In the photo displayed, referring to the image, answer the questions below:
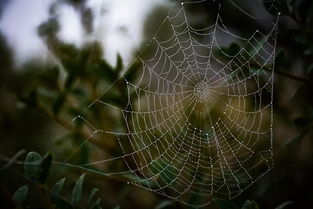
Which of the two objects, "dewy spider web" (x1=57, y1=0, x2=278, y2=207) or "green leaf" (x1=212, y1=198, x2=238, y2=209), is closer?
"green leaf" (x1=212, y1=198, x2=238, y2=209)

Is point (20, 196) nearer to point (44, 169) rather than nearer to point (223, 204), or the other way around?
point (44, 169)

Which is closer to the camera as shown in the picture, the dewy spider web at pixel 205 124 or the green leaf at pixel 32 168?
the green leaf at pixel 32 168

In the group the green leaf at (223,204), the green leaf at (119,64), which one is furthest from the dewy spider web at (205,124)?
the green leaf at (223,204)

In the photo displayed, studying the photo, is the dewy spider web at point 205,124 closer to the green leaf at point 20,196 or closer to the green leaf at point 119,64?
the green leaf at point 119,64

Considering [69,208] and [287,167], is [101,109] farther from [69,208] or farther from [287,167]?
[287,167]

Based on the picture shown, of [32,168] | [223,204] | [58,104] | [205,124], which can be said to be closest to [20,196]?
[32,168]

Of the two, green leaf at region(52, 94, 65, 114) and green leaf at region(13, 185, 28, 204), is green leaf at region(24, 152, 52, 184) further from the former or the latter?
green leaf at region(52, 94, 65, 114)

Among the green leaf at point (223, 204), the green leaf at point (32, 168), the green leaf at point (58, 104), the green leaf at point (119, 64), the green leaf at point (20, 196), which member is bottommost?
the green leaf at point (20, 196)

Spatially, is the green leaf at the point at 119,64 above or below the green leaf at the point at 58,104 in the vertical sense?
above

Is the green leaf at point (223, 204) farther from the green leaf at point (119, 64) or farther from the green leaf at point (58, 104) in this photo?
the green leaf at point (58, 104)

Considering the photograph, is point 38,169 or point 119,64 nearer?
point 38,169

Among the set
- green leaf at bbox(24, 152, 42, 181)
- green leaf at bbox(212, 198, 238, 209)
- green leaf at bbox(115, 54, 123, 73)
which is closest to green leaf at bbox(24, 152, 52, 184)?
green leaf at bbox(24, 152, 42, 181)
